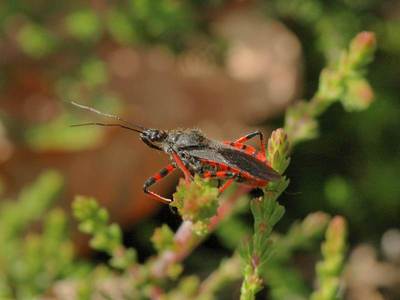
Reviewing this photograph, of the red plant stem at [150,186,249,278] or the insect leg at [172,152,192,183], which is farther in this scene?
the red plant stem at [150,186,249,278]

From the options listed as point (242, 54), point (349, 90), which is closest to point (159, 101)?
point (242, 54)

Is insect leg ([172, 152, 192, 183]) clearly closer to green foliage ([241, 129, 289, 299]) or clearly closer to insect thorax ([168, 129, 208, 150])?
insect thorax ([168, 129, 208, 150])

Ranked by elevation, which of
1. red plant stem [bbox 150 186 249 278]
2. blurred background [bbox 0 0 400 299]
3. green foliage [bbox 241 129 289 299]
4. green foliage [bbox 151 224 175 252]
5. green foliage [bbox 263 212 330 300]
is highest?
blurred background [bbox 0 0 400 299]

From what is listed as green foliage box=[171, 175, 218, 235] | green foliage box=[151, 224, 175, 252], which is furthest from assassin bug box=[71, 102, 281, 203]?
green foliage box=[171, 175, 218, 235]

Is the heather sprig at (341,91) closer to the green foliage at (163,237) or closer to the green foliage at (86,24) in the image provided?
the green foliage at (163,237)

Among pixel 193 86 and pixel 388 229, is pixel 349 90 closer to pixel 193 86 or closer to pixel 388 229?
pixel 388 229

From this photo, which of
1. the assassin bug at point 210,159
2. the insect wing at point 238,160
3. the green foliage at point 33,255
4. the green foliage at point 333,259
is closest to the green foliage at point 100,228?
the assassin bug at point 210,159
